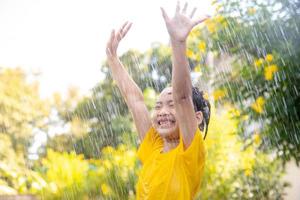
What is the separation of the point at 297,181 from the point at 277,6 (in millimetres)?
4128

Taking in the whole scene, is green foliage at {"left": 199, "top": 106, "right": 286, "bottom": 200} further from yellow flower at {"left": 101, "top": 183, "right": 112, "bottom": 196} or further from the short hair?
the short hair

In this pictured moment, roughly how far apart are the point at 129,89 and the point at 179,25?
549 millimetres

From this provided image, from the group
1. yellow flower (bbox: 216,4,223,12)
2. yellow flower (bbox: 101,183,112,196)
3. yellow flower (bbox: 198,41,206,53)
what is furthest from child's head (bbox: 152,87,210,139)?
yellow flower (bbox: 101,183,112,196)

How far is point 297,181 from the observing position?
7.79 metres

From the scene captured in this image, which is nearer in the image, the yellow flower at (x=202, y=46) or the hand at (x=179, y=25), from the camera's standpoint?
the hand at (x=179, y=25)

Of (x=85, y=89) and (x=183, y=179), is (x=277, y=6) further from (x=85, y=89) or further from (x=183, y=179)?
(x=85, y=89)

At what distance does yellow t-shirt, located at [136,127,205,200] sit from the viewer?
1.77 m

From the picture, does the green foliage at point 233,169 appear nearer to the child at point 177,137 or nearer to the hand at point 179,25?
the child at point 177,137

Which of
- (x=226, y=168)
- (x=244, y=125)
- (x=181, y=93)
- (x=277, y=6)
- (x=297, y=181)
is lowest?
(x=297, y=181)

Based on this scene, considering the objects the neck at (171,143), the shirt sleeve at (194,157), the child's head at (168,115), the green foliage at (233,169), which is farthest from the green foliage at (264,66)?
the shirt sleeve at (194,157)

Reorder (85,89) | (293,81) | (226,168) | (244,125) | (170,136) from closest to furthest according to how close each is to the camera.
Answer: (170,136), (293,81), (244,125), (226,168), (85,89)

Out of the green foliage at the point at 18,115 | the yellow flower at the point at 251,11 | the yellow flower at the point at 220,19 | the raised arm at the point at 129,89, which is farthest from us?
the green foliage at the point at 18,115

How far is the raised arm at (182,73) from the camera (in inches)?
68.0

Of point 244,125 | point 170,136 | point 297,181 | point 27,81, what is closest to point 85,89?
point 27,81
